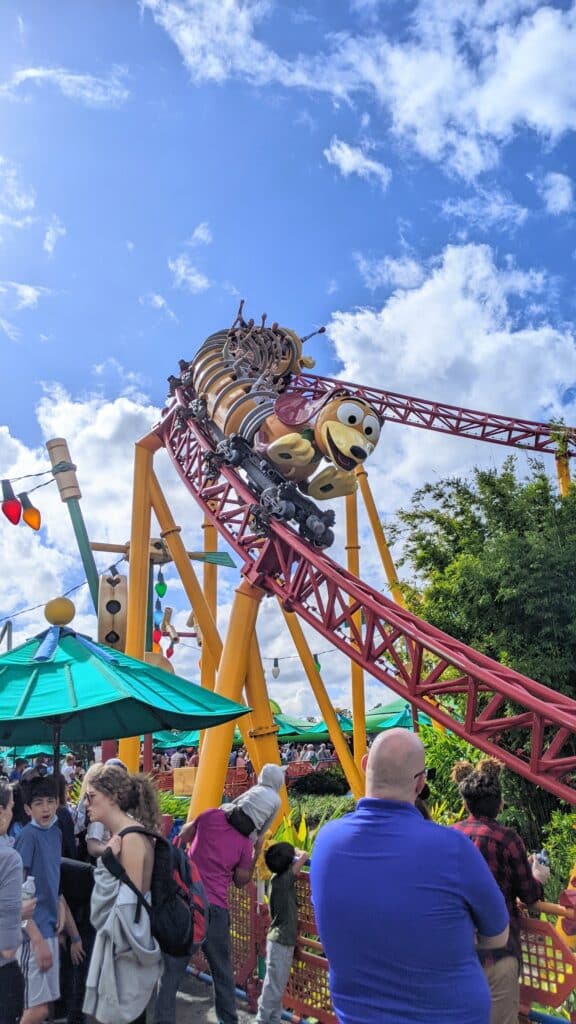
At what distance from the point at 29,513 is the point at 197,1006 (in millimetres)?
9377

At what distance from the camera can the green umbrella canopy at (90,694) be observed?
4.68 metres

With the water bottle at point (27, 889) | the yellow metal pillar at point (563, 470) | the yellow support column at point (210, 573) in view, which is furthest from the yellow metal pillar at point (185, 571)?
the water bottle at point (27, 889)

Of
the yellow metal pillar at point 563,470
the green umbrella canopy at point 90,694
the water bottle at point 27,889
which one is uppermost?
the yellow metal pillar at point 563,470

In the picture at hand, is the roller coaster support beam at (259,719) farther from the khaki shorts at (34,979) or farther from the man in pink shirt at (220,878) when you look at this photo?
the khaki shorts at (34,979)

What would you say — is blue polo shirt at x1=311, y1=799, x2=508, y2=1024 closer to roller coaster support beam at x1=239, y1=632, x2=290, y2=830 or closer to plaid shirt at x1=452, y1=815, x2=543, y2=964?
plaid shirt at x1=452, y1=815, x2=543, y2=964

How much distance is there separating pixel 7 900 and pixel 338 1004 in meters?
1.63

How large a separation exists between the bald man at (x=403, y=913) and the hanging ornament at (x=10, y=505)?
11.8 metres

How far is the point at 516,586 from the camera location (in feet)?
30.5

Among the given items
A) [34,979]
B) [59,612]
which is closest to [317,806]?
[59,612]

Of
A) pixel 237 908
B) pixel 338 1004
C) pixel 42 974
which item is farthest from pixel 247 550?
pixel 338 1004

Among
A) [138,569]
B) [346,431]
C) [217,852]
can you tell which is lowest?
[217,852]

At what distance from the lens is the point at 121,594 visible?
12.1 m

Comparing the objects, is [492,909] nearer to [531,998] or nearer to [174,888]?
[174,888]

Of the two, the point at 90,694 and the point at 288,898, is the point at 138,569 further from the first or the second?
the point at 288,898
